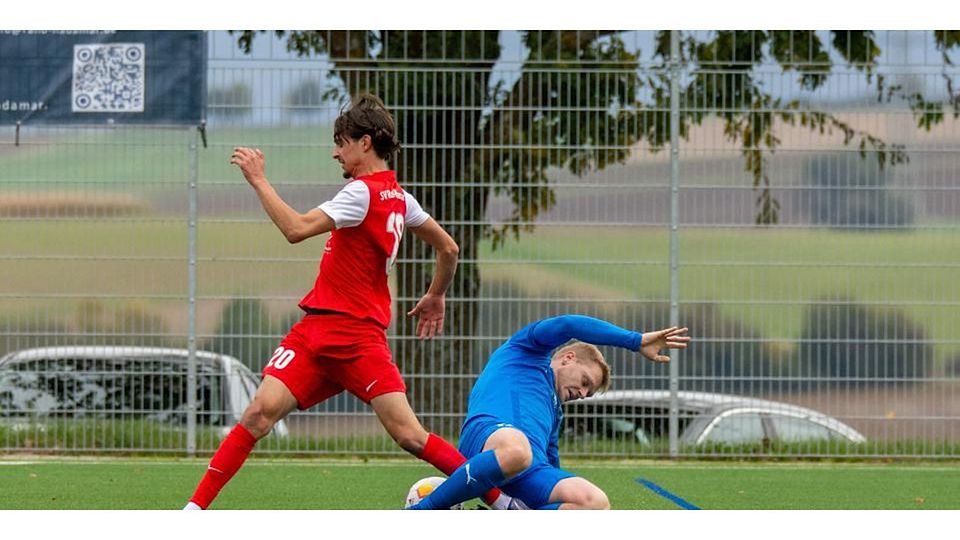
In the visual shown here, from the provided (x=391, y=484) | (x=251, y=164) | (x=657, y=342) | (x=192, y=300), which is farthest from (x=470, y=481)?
(x=192, y=300)

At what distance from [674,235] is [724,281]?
475 millimetres

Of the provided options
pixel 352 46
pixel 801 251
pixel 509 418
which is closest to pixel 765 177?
pixel 801 251

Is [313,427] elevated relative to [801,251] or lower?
lower

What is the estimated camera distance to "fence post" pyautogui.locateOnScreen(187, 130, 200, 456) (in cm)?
1134

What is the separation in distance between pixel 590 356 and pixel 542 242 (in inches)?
181

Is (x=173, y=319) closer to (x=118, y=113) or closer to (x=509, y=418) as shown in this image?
(x=118, y=113)

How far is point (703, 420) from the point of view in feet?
37.8

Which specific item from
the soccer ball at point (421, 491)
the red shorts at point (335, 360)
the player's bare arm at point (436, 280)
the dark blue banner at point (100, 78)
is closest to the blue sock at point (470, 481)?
the soccer ball at point (421, 491)

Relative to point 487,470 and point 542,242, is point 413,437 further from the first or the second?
point 542,242

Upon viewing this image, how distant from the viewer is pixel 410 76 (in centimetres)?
1127

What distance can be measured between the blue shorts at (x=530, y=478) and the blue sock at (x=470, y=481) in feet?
0.43

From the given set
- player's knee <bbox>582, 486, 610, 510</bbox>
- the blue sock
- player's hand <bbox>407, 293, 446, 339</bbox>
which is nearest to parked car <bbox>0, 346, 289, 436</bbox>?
player's hand <bbox>407, 293, 446, 339</bbox>

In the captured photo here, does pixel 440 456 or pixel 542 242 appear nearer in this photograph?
pixel 440 456

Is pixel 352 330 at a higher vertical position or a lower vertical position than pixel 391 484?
higher
